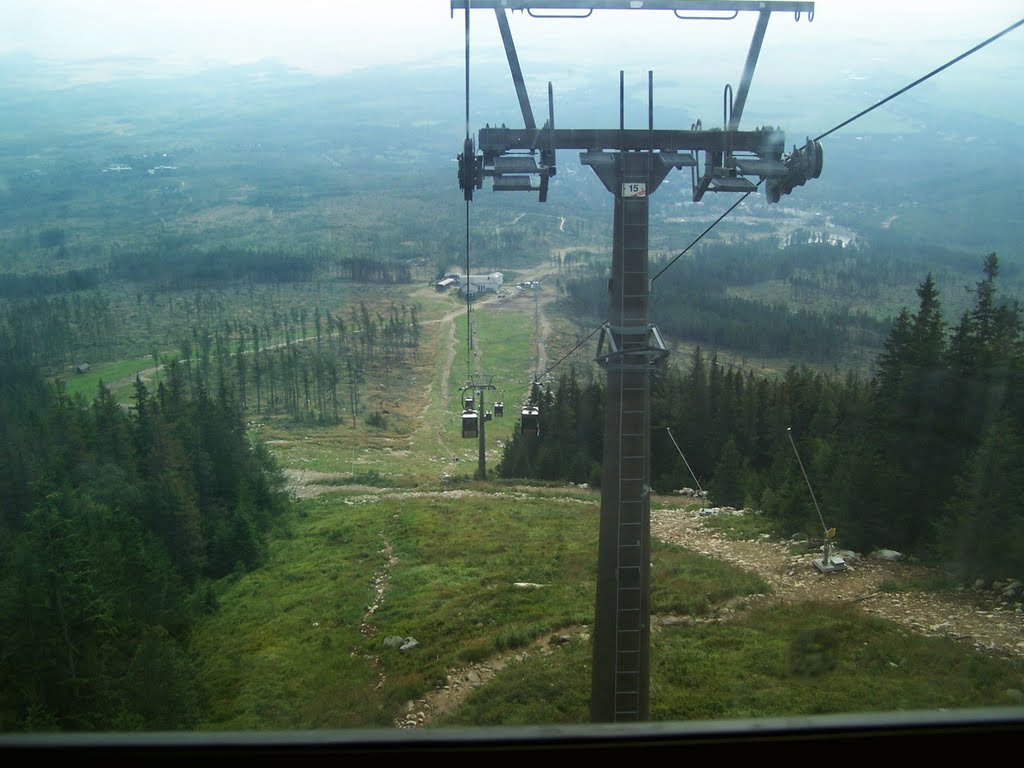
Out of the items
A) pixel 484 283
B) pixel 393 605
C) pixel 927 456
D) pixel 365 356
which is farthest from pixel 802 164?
pixel 484 283

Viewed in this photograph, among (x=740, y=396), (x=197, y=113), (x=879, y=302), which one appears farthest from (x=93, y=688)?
(x=197, y=113)

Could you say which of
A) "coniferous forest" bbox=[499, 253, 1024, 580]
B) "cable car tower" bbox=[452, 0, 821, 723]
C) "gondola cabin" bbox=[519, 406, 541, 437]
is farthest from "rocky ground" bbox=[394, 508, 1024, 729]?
"gondola cabin" bbox=[519, 406, 541, 437]

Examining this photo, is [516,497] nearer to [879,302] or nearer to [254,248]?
[879,302]

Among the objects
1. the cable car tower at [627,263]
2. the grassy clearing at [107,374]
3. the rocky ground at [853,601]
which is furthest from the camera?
the grassy clearing at [107,374]

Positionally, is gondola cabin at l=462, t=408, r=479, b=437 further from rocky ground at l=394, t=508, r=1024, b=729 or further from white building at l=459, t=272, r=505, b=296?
white building at l=459, t=272, r=505, b=296

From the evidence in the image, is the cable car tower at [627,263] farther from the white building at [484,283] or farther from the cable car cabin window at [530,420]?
the white building at [484,283]

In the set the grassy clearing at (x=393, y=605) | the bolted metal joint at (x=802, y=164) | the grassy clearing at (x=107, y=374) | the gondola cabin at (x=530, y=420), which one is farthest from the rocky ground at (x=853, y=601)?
the grassy clearing at (x=107, y=374)
